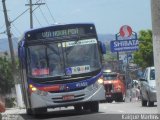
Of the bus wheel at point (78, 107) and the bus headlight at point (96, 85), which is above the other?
the bus headlight at point (96, 85)

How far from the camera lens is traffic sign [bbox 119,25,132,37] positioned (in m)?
36.2

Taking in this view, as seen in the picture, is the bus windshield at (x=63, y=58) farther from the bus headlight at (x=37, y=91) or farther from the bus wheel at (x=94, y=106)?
the bus wheel at (x=94, y=106)

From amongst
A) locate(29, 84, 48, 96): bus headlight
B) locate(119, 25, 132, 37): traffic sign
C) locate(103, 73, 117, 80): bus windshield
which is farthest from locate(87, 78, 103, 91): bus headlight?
locate(103, 73, 117, 80): bus windshield

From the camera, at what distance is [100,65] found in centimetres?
2025

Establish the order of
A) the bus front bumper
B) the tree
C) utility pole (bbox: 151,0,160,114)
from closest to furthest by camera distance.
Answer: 1. utility pole (bbox: 151,0,160,114)
2. the bus front bumper
3. the tree

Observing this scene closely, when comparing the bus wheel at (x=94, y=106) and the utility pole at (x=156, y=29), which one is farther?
the bus wheel at (x=94, y=106)

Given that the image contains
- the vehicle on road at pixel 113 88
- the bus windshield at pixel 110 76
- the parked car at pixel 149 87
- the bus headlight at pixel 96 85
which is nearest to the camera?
the bus headlight at pixel 96 85

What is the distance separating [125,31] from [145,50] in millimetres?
31768

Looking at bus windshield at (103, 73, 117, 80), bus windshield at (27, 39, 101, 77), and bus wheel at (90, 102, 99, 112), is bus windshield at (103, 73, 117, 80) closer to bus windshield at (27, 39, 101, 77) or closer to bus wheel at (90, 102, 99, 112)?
bus wheel at (90, 102, 99, 112)

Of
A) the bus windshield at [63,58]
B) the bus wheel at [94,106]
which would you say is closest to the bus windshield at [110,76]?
the bus wheel at [94,106]

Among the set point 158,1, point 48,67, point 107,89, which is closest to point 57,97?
point 48,67

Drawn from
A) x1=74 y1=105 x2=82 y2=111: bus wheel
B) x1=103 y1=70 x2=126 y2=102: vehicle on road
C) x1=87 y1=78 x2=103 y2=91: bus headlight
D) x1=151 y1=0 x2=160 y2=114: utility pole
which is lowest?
x1=103 y1=70 x2=126 y2=102: vehicle on road

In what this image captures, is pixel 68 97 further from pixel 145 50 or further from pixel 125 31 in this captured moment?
pixel 145 50

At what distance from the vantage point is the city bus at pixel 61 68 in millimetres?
19906
